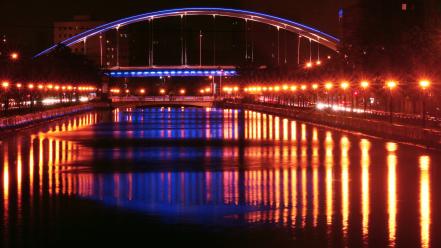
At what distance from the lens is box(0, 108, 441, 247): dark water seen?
1363 cm

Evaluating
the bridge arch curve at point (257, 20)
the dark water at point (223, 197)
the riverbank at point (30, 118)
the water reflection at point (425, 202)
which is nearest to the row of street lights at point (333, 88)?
the bridge arch curve at point (257, 20)

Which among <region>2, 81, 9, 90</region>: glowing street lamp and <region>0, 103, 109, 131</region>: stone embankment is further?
<region>2, 81, 9, 90</region>: glowing street lamp

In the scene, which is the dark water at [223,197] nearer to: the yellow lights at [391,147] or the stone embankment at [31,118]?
the yellow lights at [391,147]

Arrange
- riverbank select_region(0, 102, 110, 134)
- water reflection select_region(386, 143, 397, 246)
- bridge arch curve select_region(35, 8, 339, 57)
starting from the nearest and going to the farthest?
water reflection select_region(386, 143, 397, 246) → riverbank select_region(0, 102, 110, 134) → bridge arch curve select_region(35, 8, 339, 57)

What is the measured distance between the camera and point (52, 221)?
1502cm

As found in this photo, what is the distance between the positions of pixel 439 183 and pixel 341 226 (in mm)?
7358

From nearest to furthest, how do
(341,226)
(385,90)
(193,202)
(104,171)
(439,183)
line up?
(341,226) → (193,202) → (439,183) → (104,171) → (385,90)

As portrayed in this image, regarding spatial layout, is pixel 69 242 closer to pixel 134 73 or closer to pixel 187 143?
pixel 187 143

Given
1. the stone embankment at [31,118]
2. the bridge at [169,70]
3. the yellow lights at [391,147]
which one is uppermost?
the bridge at [169,70]

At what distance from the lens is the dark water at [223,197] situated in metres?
13.6

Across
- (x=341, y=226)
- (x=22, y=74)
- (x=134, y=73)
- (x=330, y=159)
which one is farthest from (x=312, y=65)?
(x=341, y=226)

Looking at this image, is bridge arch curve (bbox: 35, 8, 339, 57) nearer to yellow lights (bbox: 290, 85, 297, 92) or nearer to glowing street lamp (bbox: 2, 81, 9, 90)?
yellow lights (bbox: 290, 85, 297, 92)

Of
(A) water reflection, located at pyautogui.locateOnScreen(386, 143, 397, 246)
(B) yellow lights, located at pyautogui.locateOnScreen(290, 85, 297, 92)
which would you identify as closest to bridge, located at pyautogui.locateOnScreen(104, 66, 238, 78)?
(B) yellow lights, located at pyautogui.locateOnScreen(290, 85, 297, 92)

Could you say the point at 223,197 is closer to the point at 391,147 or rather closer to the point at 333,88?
the point at 391,147
